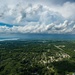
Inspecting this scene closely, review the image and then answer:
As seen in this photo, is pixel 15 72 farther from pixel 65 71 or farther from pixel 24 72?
pixel 65 71

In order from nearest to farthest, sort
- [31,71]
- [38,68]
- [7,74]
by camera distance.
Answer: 1. [7,74]
2. [31,71]
3. [38,68]

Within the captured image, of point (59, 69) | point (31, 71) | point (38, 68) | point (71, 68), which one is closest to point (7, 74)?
point (31, 71)

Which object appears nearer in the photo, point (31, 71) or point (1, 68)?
point (31, 71)

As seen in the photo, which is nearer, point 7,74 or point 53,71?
point 7,74

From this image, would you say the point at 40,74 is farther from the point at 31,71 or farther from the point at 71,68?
the point at 71,68

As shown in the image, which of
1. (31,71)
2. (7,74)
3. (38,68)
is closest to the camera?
(7,74)

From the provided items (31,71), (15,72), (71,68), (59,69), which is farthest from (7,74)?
(71,68)

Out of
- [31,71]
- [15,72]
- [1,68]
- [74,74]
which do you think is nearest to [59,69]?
[74,74]

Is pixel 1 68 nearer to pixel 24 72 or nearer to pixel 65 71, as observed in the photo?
pixel 24 72
